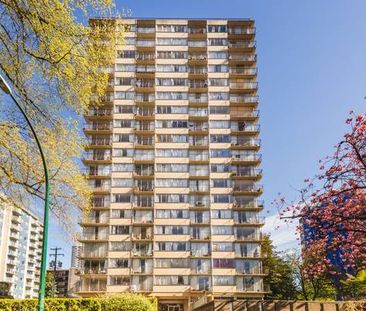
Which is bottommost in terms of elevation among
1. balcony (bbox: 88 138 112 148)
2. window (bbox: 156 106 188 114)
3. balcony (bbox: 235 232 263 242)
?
balcony (bbox: 235 232 263 242)

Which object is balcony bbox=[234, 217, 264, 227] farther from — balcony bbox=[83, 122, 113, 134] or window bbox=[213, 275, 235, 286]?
balcony bbox=[83, 122, 113, 134]

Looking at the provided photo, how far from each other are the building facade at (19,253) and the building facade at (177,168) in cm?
5300

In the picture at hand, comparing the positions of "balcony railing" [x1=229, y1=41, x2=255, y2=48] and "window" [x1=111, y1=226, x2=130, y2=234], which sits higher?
"balcony railing" [x1=229, y1=41, x2=255, y2=48]

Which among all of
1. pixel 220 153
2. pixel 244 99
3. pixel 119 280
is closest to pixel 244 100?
pixel 244 99

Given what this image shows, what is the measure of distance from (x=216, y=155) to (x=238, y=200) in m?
8.03

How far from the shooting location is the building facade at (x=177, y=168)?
203 ft

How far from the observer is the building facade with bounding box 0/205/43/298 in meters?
115

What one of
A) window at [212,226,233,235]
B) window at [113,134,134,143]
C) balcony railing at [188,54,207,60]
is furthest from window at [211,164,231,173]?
balcony railing at [188,54,207,60]

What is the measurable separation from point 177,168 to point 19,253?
3105 inches

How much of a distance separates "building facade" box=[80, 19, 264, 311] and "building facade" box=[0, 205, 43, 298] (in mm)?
52997

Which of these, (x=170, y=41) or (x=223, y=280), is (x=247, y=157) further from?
(x=170, y=41)

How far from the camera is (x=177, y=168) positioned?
67812 millimetres

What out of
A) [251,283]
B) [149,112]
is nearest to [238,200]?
[251,283]

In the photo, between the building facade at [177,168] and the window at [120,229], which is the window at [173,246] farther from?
the window at [120,229]
